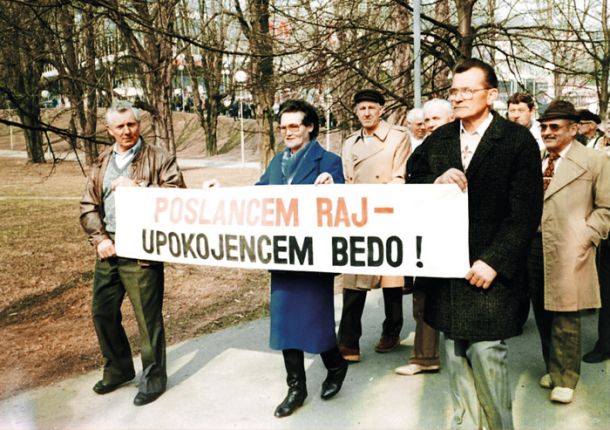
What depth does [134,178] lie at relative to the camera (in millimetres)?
4707

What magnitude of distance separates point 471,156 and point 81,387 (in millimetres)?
3258

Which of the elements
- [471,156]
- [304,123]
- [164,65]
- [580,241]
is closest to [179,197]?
[304,123]

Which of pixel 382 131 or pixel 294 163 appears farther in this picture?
pixel 382 131

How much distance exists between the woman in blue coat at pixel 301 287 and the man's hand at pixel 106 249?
1.15m

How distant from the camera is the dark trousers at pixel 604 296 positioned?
213 inches

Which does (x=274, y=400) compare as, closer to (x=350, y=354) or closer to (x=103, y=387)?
(x=350, y=354)

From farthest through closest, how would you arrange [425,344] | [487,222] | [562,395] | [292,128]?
[425,344], [562,395], [292,128], [487,222]

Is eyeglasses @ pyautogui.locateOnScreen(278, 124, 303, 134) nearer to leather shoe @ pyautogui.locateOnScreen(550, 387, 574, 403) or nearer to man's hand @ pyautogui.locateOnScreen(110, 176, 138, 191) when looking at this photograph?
man's hand @ pyautogui.locateOnScreen(110, 176, 138, 191)

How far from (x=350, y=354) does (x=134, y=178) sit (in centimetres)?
216

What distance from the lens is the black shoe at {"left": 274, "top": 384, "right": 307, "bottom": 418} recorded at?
436 cm

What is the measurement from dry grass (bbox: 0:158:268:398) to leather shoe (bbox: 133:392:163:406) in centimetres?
97

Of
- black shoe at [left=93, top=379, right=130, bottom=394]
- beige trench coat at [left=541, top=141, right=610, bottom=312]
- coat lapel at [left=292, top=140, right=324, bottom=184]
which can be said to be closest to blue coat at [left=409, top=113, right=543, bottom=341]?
coat lapel at [left=292, top=140, right=324, bottom=184]

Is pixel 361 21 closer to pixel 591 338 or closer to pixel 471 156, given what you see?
pixel 591 338

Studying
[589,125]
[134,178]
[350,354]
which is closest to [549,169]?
[350,354]
